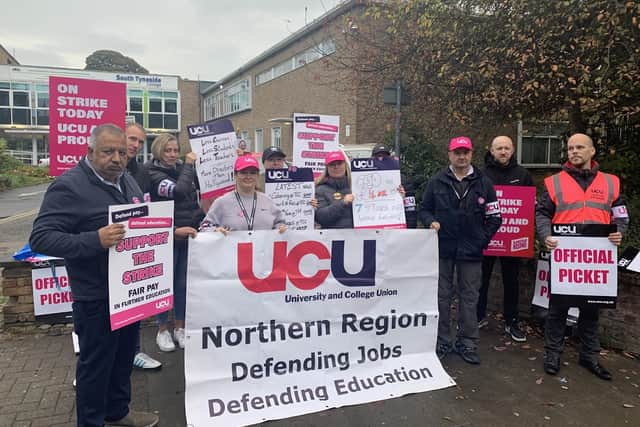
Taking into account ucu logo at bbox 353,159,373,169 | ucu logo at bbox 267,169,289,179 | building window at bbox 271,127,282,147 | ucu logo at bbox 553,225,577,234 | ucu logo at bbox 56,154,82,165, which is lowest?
ucu logo at bbox 553,225,577,234

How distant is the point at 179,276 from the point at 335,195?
1684 mm

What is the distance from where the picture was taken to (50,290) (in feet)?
16.7

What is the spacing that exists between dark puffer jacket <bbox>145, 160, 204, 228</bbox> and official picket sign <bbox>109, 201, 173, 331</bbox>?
1.11m

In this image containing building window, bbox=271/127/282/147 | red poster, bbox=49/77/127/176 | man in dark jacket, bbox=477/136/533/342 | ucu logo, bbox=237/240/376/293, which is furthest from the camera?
building window, bbox=271/127/282/147

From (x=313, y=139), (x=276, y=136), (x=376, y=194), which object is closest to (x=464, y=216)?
(x=376, y=194)

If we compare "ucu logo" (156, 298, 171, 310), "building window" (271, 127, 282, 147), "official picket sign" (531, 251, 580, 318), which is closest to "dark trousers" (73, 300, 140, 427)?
"ucu logo" (156, 298, 171, 310)

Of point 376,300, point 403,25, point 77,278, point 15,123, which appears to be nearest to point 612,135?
point 403,25

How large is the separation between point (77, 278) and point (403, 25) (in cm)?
770

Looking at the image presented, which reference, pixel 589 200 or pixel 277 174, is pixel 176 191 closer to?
pixel 277 174

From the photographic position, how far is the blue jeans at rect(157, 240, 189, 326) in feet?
14.8

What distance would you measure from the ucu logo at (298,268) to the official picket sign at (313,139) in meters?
1.95

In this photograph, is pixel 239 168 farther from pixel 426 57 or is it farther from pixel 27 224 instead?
pixel 27 224

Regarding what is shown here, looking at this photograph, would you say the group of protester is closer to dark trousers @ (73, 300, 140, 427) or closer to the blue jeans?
the blue jeans

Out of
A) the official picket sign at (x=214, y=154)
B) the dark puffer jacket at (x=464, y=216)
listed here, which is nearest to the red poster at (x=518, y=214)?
the dark puffer jacket at (x=464, y=216)
